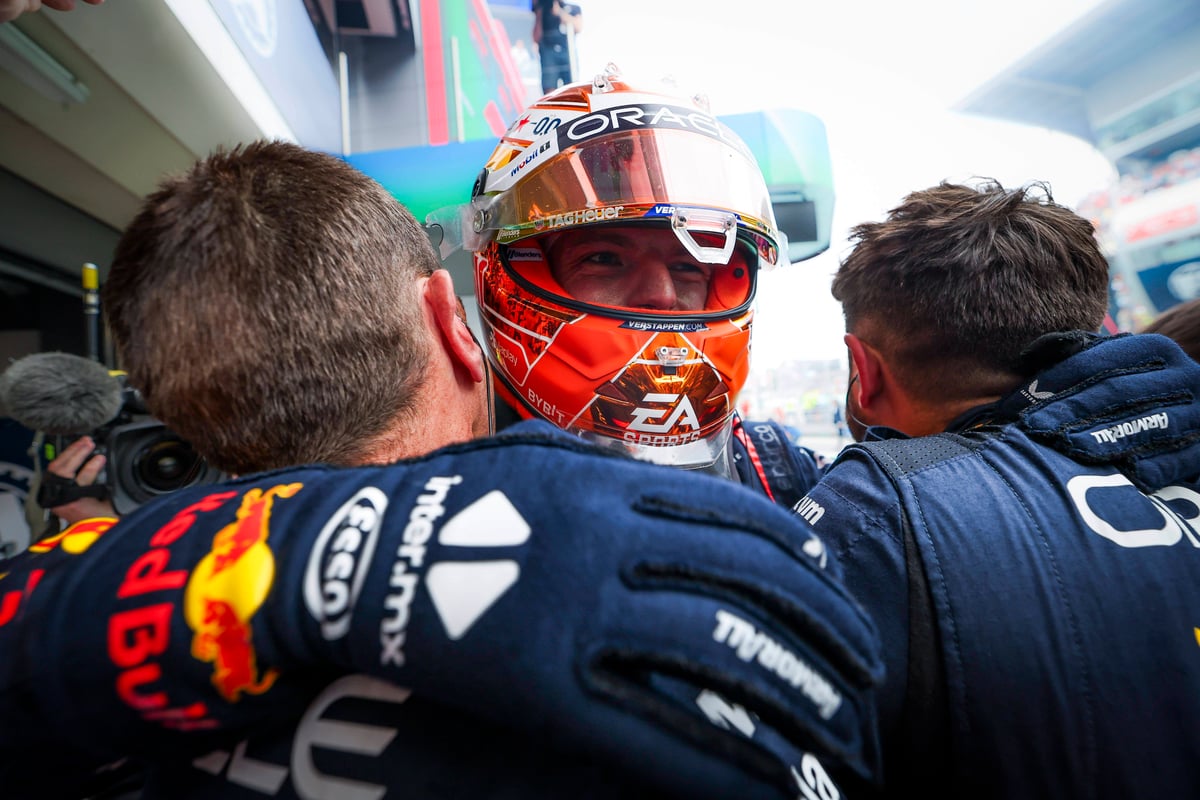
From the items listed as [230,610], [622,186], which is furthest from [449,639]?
Answer: [622,186]

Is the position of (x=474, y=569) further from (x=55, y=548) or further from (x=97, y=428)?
(x=97, y=428)

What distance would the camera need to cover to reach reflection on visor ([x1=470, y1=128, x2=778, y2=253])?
119 centimetres

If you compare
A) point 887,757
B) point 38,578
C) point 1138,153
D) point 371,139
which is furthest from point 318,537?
point 1138,153

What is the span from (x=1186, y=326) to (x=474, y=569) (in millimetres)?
2309

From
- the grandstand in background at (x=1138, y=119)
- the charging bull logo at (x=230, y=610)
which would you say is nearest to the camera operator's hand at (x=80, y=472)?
the charging bull logo at (x=230, y=610)

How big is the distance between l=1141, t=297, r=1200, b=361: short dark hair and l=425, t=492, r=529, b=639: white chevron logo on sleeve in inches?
81.9

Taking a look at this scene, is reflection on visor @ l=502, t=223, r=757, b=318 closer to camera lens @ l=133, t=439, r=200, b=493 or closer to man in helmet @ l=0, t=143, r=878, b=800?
man in helmet @ l=0, t=143, r=878, b=800

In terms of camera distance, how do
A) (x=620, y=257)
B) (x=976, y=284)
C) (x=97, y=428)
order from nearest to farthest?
(x=976, y=284) < (x=620, y=257) < (x=97, y=428)

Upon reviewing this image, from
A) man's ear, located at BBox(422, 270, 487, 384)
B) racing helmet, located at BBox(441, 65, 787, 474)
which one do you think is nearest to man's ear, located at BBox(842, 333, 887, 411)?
racing helmet, located at BBox(441, 65, 787, 474)

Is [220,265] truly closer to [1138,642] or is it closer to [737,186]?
[737,186]

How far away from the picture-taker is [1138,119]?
12.9m

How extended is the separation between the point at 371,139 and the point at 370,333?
185 inches

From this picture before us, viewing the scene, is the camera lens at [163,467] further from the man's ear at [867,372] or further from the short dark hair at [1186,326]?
the short dark hair at [1186,326]

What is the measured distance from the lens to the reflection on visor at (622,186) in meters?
1.19
